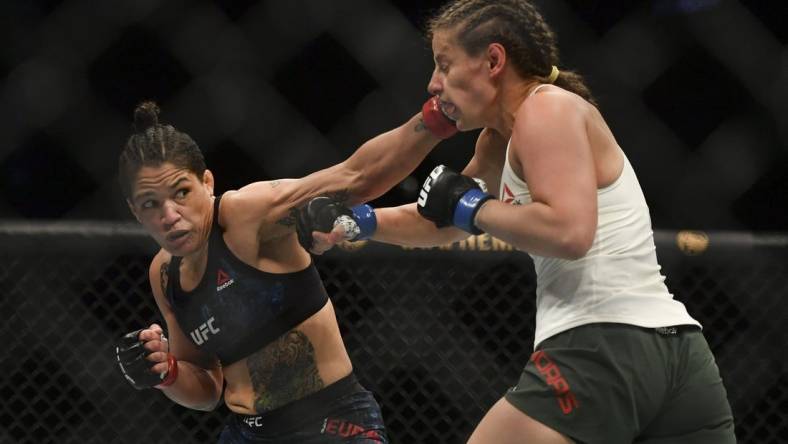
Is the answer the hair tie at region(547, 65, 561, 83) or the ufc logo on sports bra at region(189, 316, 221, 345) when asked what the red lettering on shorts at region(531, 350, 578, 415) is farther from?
the ufc logo on sports bra at region(189, 316, 221, 345)

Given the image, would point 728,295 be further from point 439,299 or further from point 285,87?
point 285,87

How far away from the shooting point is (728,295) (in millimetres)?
2883

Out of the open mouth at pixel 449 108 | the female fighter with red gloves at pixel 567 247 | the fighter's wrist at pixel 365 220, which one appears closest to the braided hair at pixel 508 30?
the female fighter with red gloves at pixel 567 247

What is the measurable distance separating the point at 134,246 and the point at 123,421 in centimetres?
50

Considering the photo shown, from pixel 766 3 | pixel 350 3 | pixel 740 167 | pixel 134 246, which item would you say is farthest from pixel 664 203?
pixel 134 246

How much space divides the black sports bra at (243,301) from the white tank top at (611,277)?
660 mm

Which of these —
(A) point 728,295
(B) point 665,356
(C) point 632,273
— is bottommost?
(A) point 728,295

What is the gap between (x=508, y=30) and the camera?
1.79 m

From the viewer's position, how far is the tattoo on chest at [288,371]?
2246 mm

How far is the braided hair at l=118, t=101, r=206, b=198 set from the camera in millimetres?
2217

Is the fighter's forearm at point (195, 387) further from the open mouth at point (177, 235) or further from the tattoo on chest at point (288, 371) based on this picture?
the open mouth at point (177, 235)

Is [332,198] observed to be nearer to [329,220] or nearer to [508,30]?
[329,220]

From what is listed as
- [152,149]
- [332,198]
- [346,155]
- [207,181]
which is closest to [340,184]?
[332,198]

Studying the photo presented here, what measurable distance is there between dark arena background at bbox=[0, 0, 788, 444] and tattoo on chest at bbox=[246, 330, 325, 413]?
0.51 m
